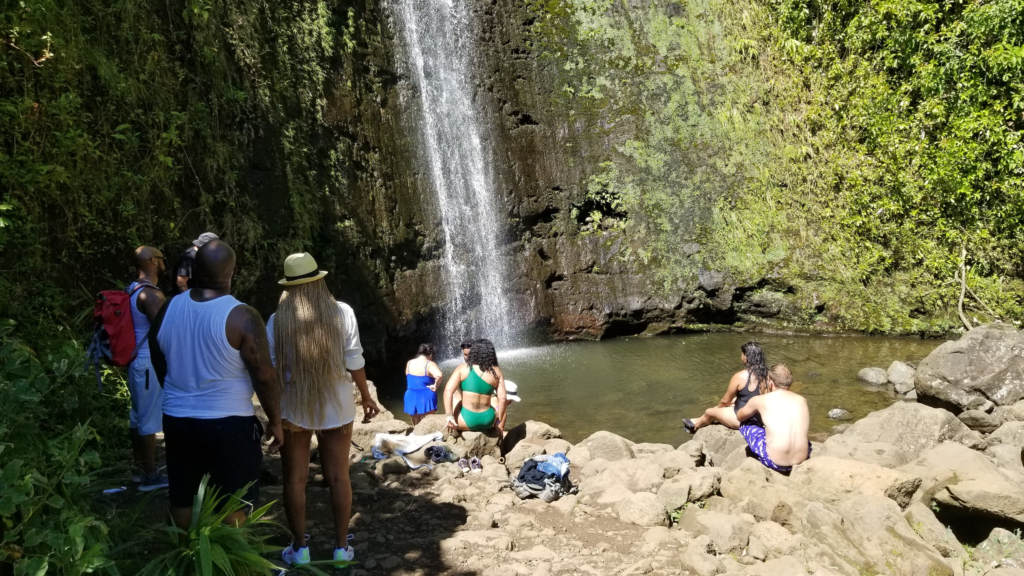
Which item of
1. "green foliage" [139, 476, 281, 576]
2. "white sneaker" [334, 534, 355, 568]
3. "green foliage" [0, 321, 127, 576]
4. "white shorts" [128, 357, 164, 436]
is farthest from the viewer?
"white shorts" [128, 357, 164, 436]

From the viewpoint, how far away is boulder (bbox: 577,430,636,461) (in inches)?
256

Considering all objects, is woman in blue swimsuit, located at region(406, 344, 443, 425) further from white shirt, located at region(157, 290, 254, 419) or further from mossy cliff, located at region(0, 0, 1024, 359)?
white shirt, located at region(157, 290, 254, 419)

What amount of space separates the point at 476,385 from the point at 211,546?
11.9ft

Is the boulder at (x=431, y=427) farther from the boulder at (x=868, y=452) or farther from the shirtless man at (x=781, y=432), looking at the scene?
the boulder at (x=868, y=452)

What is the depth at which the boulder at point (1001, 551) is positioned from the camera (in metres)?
4.64

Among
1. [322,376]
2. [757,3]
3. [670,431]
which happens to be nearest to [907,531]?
[322,376]

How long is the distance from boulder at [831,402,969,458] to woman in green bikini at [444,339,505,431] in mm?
3585

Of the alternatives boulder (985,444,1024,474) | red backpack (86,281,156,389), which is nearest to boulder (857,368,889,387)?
boulder (985,444,1024,474)

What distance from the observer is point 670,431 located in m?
8.80

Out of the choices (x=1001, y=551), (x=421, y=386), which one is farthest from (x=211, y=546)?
(x=1001, y=551)

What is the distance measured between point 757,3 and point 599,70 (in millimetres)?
4089

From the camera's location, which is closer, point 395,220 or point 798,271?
point 395,220

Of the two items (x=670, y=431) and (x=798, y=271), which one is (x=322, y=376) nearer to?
(x=670, y=431)

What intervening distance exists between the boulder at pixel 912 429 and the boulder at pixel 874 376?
3.85 metres
